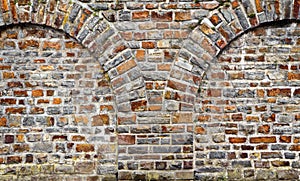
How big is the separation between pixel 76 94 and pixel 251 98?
202cm

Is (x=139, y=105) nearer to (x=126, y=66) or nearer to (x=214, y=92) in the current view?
(x=126, y=66)

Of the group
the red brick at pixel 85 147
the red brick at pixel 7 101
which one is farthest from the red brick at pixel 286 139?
the red brick at pixel 7 101

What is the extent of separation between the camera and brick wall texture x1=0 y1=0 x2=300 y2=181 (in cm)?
362

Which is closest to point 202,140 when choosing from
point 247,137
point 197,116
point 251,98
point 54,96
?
point 197,116

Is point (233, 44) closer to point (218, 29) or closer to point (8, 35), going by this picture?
point (218, 29)

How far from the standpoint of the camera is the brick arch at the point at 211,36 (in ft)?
11.8

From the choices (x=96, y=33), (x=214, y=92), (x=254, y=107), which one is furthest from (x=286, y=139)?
(x=96, y=33)

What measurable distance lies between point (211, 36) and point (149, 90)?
0.92 meters

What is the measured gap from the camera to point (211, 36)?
3617 mm

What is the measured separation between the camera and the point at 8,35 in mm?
3754

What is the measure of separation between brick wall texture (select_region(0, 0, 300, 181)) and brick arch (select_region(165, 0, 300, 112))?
0.4 inches

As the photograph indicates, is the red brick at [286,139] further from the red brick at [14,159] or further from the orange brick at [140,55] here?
the red brick at [14,159]

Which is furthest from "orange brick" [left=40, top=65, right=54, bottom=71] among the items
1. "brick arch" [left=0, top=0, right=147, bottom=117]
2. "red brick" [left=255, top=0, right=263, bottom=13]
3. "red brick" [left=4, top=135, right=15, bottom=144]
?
"red brick" [left=255, top=0, right=263, bottom=13]

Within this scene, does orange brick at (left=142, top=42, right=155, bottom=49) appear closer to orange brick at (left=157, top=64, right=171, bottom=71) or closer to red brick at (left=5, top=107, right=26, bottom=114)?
orange brick at (left=157, top=64, right=171, bottom=71)
